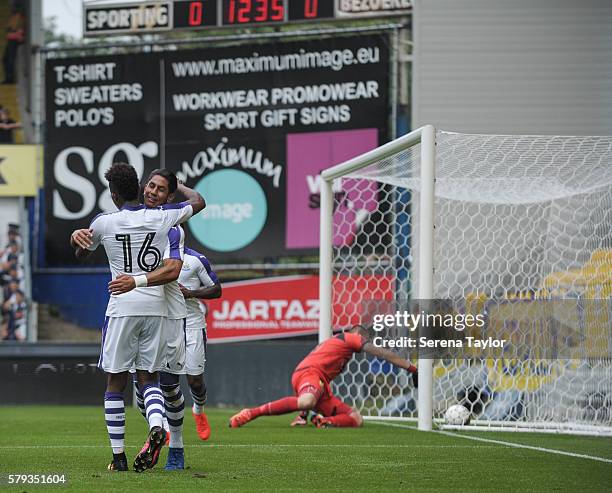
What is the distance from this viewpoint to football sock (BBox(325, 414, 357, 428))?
11.4 meters

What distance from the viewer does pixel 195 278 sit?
10.2 metres

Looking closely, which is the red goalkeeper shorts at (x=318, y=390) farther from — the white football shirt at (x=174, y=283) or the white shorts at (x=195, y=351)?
the white football shirt at (x=174, y=283)

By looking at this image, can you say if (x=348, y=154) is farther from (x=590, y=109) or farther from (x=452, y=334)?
(x=452, y=334)

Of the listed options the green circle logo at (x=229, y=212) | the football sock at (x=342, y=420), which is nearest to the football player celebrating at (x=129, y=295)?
the football sock at (x=342, y=420)

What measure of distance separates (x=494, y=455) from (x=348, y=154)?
1071cm

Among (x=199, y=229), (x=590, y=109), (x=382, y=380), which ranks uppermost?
(x=590, y=109)

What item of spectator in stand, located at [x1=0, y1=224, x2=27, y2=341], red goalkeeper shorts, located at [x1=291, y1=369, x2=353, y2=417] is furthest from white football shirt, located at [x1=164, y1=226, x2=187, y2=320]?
spectator in stand, located at [x1=0, y1=224, x2=27, y2=341]

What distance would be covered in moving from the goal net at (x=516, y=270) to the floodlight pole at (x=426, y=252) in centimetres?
1

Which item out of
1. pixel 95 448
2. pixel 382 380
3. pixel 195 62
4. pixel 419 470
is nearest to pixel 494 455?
pixel 419 470

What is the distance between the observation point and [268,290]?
19.2 metres

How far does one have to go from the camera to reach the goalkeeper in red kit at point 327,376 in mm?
11125

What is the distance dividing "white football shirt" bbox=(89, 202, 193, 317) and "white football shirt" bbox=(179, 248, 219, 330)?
3258 millimetres

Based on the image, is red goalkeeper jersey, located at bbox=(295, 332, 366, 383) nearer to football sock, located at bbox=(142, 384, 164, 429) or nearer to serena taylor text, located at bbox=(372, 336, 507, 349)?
serena taylor text, located at bbox=(372, 336, 507, 349)

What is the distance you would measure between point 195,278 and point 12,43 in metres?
11.4
